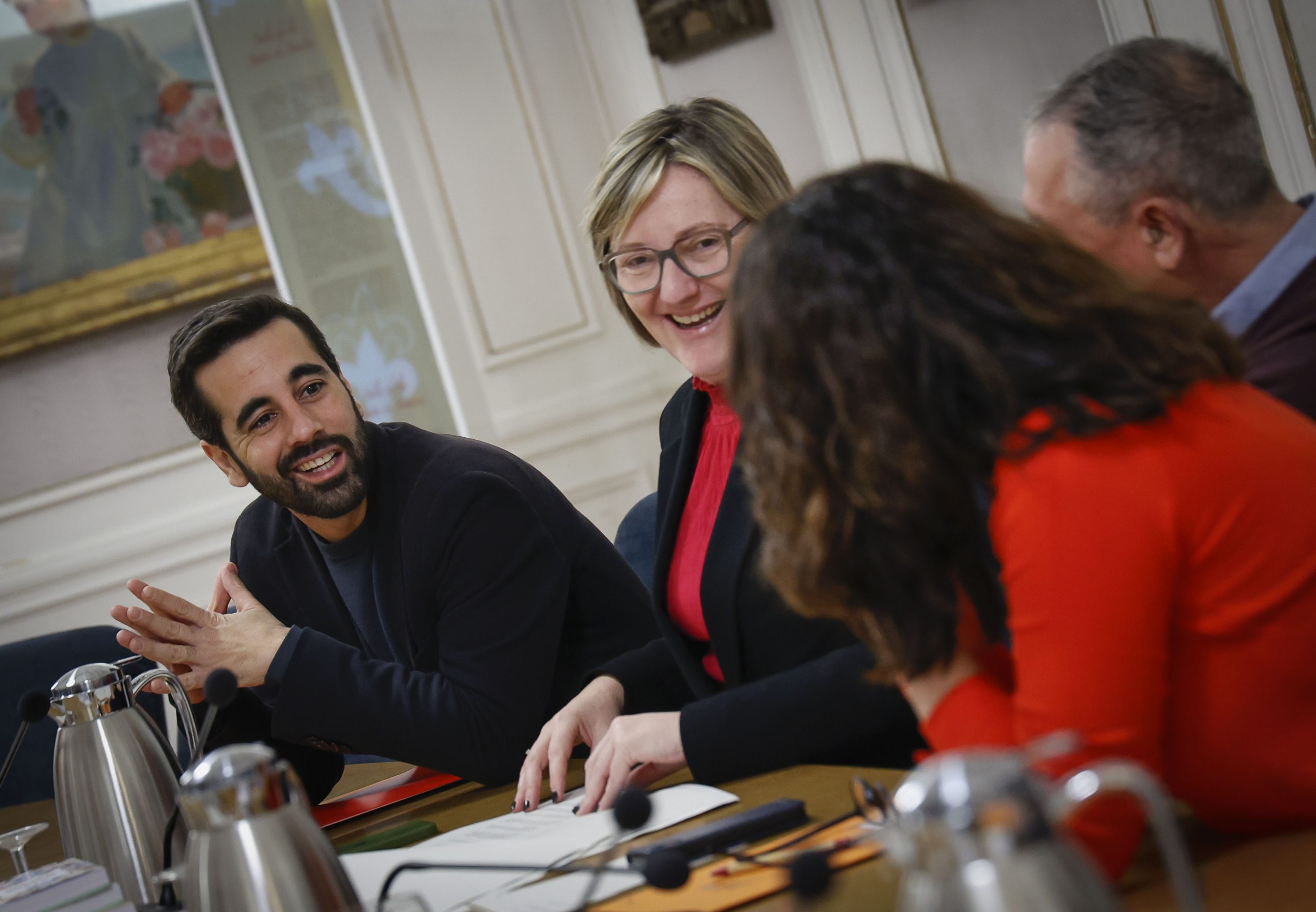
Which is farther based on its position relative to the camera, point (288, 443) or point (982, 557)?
point (288, 443)

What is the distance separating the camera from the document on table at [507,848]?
1066 millimetres

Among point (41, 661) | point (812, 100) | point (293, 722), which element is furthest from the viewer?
point (812, 100)

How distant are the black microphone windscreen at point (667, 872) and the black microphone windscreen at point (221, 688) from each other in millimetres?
344

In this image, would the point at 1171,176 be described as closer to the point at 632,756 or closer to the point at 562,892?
the point at 632,756

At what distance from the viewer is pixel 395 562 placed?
1.86 m

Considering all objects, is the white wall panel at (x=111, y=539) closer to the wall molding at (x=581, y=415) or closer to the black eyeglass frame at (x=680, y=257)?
the wall molding at (x=581, y=415)

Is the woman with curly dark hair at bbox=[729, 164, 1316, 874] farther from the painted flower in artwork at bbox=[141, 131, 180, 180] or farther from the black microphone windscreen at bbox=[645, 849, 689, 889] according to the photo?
the painted flower in artwork at bbox=[141, 131, 180, 180]

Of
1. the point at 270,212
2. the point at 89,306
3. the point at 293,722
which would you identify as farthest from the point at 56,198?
the point at 293,722

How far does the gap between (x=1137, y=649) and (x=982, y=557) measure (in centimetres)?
18

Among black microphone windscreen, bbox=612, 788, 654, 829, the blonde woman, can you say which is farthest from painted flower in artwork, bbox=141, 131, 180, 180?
black microphone windscreen, bbox=612, 788, 654, 829

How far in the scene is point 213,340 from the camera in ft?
6.22

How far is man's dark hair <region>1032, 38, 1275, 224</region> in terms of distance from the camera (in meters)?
1.53

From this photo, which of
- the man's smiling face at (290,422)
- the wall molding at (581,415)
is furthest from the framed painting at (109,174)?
the man's smiling face at (290,422)

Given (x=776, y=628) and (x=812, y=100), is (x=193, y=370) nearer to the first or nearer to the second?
(x=776, y=628)
